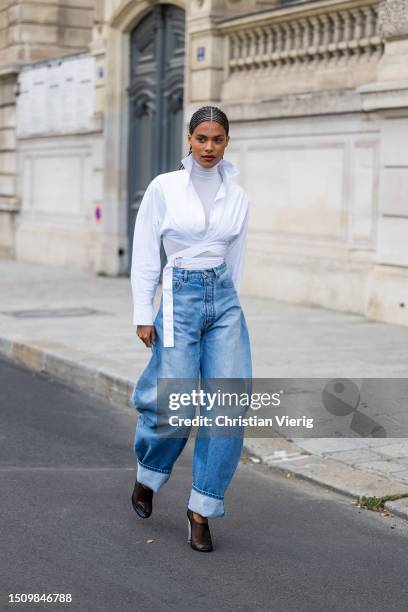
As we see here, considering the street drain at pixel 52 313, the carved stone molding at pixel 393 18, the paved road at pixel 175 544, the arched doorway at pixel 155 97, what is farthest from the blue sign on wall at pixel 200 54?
the paved road at pixel 175 544

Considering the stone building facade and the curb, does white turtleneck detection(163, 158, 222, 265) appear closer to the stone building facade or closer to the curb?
the curb

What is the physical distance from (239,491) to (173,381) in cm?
123

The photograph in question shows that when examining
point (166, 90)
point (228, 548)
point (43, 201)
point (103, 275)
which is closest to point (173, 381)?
point (228, 548)

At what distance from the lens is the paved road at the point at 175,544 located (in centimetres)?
441

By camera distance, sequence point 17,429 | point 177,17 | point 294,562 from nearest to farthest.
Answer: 1. point 294,562
2. point 17,429
3. point 177,17

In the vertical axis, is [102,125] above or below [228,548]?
above

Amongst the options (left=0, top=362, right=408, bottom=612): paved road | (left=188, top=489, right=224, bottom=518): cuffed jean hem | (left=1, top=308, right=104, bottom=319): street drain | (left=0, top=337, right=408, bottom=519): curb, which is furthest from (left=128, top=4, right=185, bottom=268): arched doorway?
(left=188, top=489, right=224, bottom=518): cuffed jean hem

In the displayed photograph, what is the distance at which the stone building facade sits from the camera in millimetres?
12133

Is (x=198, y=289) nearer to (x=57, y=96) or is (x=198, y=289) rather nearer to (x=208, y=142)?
(x=208, y=142)

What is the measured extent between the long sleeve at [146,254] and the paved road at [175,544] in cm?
98

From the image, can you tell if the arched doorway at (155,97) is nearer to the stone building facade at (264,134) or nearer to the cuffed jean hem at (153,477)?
the stone building facade at (264,134)

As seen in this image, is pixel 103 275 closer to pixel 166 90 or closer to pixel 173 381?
pixel 166 90

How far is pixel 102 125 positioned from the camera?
1830cm

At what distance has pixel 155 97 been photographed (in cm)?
1694
